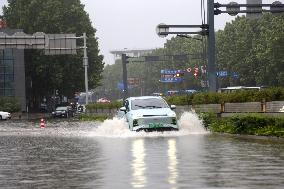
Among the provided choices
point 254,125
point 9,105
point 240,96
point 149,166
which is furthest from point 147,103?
point 9,105

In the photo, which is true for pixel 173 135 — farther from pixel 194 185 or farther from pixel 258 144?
pixel 194 185

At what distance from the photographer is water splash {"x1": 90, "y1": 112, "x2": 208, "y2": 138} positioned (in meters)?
27.5

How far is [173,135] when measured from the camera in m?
27.4

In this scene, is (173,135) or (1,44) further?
(1,44)

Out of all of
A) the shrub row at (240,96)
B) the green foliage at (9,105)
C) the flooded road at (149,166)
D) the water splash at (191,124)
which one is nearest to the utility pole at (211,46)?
the shrub row at (240,96)

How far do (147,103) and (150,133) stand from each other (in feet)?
6.55

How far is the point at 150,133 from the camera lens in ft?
89.9

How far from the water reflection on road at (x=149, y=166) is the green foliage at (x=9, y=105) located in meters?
67.6

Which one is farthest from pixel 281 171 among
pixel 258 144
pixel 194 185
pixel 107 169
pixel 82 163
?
pixel 258 144

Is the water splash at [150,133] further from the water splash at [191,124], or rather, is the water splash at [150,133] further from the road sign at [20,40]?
the road sign at [20,40]

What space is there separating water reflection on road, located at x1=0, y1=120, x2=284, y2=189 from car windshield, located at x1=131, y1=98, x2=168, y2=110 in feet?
22.8

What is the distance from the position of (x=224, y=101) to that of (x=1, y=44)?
30.6 m

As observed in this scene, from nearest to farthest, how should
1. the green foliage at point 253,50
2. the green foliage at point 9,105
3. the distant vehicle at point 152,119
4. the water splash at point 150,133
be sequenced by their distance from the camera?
the distant vehicle at point 152,119
the water splash at point 150,133
the green foliage at point 9,105
the green foliage at point 253,50

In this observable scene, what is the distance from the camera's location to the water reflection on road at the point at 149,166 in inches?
457
